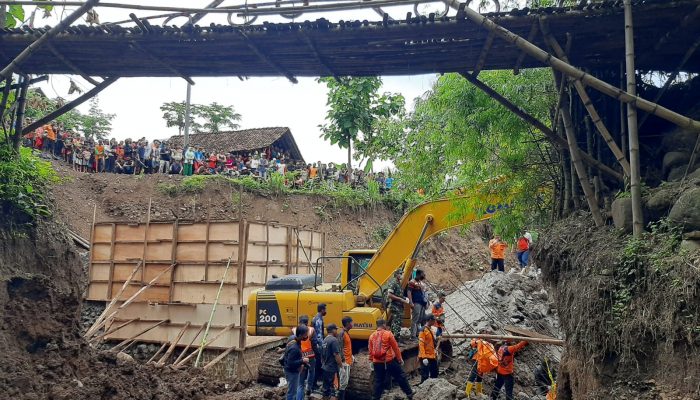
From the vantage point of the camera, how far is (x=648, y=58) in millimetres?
8734

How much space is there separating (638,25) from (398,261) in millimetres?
6464

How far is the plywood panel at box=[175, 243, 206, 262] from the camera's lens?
601 inches

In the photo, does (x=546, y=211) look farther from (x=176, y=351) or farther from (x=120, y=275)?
(x=120, y=275)

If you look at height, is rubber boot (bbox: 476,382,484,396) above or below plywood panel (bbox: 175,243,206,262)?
below

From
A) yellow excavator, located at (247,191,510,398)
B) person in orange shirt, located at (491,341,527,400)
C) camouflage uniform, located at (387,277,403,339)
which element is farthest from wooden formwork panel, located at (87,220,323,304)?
person in orange shirt, located at (491,341,527,400)

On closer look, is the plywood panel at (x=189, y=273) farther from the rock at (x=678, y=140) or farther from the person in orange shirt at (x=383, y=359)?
the rock at (x=678, y=140)

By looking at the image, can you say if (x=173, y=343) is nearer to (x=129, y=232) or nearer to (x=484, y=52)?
(x=129, y=232)

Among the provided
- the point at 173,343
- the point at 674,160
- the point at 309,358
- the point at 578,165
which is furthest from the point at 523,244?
the point at 674,160

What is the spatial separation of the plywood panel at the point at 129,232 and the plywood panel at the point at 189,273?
5.27ft

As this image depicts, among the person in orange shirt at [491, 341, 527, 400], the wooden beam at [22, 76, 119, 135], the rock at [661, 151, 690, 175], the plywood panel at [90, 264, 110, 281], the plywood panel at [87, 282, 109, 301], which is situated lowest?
the person in orange shirt at [491, 341, 527, 400]

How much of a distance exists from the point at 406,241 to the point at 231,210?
44.8 feet

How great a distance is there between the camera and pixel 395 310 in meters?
13.0

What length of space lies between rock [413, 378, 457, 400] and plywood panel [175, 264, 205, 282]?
6432 millimetres

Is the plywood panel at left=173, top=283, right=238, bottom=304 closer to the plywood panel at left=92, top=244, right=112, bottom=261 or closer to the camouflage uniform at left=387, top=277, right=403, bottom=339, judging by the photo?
the plywood panel at left=92, top=244, right=112, bottom=261
